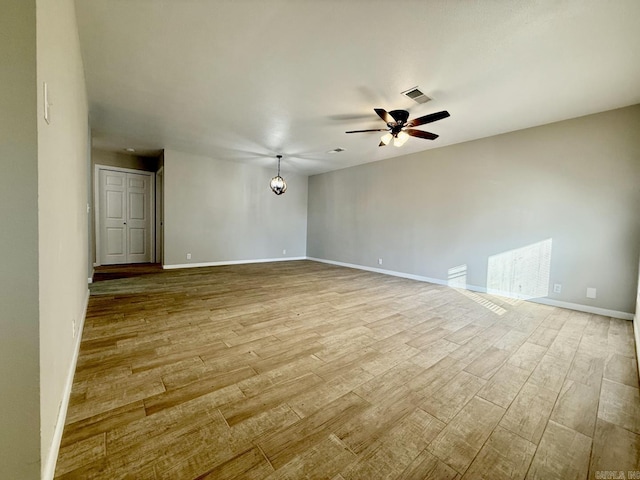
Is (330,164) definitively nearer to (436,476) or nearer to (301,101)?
(301,101)

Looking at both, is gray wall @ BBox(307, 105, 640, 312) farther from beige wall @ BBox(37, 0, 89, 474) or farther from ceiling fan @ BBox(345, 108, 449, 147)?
beige wall @ BBox(37, 0, 89, 474)

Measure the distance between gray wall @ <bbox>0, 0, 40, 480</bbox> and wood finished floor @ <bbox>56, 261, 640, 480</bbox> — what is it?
1.28ft

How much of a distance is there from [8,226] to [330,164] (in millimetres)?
6308

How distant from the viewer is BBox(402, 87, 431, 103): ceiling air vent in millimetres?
2927

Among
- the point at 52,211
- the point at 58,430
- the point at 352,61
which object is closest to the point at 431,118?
the point at 352,61

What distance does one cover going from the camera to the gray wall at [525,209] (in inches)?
128

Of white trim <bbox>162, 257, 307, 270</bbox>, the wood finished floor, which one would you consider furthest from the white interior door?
the wood finished floor

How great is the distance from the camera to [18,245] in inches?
33.0

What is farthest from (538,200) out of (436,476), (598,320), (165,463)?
(165,463)

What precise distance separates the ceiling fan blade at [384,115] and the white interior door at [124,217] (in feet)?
21.1

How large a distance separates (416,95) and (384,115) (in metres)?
0.42

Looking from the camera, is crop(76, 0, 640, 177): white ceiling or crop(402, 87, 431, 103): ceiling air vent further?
crop(402, 87, 431, 103): ceiling air vent

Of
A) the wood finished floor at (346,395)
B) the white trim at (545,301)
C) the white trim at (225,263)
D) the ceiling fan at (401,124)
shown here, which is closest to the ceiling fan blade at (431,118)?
→ the ceiling fan at (401,124)

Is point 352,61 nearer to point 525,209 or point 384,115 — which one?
point 384,115
